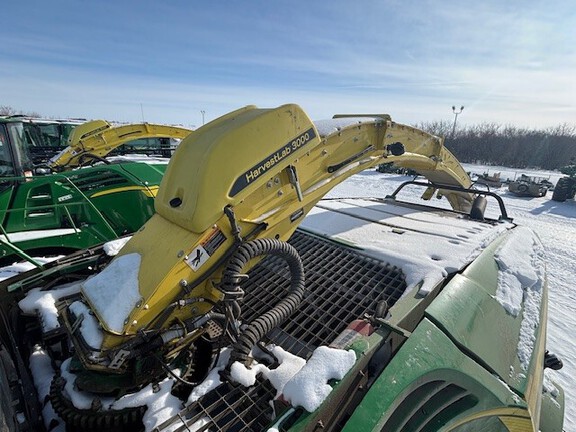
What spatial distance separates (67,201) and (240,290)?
4739 mm

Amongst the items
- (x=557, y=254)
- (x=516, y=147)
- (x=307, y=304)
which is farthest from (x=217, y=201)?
(x=516, y=147)

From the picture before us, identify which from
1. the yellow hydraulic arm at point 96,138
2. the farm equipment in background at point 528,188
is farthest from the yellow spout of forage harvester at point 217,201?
the farm equipment in background at point 528,188

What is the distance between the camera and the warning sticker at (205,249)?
187 cm

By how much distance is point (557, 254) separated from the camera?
820 cm

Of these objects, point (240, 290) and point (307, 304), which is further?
point (307, 304)

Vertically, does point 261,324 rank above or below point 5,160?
below

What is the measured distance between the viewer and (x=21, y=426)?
1834 millimetres

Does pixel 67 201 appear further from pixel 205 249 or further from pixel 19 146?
pixel 205 249

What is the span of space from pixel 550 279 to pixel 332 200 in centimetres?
512

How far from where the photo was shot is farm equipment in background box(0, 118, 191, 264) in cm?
482

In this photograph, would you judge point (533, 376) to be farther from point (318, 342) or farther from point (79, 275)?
point (79, 275)

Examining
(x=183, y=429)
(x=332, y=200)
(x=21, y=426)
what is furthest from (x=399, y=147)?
(x=21, y=426)

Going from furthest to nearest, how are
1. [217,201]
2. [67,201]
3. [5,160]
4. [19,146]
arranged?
[19,146], [5,160], [67,201], [217,201]

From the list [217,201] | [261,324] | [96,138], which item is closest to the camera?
[217,201]
